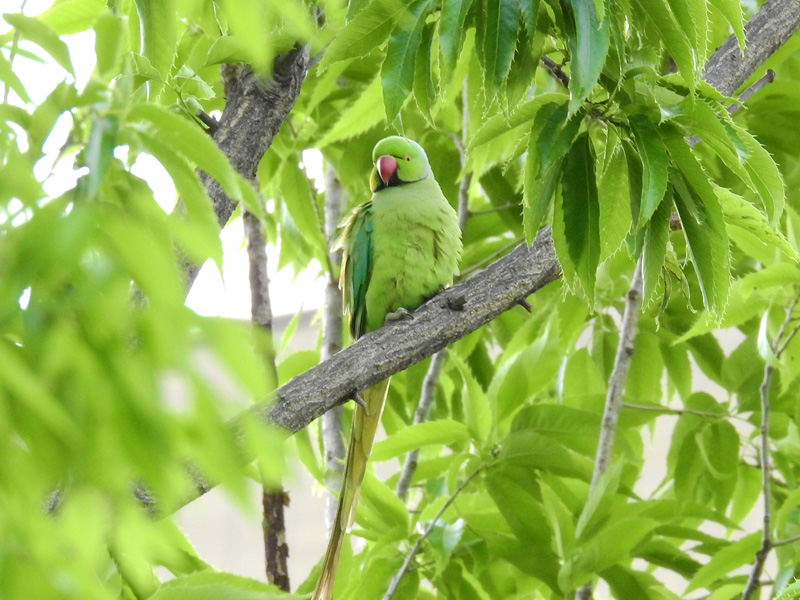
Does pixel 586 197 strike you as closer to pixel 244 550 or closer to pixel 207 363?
pixel 207 363

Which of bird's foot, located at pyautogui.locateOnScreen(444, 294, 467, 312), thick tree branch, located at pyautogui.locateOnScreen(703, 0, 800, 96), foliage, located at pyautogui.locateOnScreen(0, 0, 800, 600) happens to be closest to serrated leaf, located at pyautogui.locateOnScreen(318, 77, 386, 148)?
foliage, located at pyautogui.locateOnScreen(0, 0, 800, 600)

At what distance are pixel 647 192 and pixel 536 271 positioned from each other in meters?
0.36

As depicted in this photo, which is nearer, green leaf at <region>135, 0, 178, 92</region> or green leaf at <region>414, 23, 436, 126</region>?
green leaf at <region>135, 0, 178, 92</region>

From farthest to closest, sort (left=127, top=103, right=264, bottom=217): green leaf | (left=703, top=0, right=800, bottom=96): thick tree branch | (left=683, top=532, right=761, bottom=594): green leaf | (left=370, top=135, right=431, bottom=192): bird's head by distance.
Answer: (left=370, top=135, right=431, bottom=192): bird's head, (left=683, top=532, right=761, bottom=594): green leaf, (left=703, top=0, right=800, bottom=96): thick tree branch, (left=127, top=103, right=264, bottom=217): green leaf

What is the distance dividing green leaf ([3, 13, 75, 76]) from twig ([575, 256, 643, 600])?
1.11 metres

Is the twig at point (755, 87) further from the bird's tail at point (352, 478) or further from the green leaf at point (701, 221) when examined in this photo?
A: the bird's tail at point (352, 478)

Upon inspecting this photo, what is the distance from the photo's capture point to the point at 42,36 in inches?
18.9

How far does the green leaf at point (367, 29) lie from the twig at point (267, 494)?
761 millimetres

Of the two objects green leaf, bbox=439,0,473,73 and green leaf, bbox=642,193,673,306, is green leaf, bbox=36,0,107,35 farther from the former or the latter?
green leaf, bbox=642,193,673,306

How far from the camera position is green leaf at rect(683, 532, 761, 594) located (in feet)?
4.87

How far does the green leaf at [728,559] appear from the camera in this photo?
1.48 m

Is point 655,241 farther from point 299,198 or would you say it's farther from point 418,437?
point 299,198

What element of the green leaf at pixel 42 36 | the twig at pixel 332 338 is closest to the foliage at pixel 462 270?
the green leaf at pixel 42 36

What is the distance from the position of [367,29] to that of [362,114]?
0.61 metres
